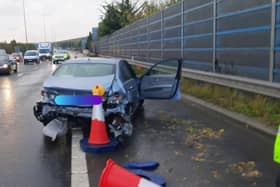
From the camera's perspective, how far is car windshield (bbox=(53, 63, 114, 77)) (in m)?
8.13

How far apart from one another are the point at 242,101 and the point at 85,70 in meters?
3.93

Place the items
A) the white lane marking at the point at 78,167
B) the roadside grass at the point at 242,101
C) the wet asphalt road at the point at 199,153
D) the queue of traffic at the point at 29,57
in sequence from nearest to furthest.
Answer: the white lane marking at the point at 78,167, the wet asphalt road at the point at 199,153, the roadside grass at the point at 242,101, the queue of traffic at the point at 29,57

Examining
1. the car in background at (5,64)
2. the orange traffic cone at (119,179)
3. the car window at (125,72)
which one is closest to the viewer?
the orange traffic cone at (119,179)

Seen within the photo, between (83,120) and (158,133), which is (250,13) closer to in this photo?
(158,133)

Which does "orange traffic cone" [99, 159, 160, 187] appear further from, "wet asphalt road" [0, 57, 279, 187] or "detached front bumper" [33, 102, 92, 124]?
"detached front bumper" [33, 102, 92, 124]

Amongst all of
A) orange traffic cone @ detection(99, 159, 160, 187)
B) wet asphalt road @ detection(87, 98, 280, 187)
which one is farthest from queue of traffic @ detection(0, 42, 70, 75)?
orange traffic cone @ detection(99, 159, 160, 187)

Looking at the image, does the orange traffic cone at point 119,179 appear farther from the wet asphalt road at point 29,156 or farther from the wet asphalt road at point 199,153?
the wet asphalt road at point 29,156

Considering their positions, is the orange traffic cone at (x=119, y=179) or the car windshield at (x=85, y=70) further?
the car windshield at (x=85, y=70)

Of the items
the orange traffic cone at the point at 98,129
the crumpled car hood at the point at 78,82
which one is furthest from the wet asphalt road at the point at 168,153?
the crumpled car hood at the point at 78,82

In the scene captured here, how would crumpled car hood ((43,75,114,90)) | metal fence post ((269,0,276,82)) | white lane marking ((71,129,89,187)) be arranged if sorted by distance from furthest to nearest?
metal fence post ((269,0,276,82)) → crumpled car hood ((43,75,114,90)) → white lane marking ((71,129,89,187))

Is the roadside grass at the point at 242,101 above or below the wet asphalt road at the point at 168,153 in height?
above

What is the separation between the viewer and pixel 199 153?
6.17 metres

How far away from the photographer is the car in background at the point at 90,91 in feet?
23.6

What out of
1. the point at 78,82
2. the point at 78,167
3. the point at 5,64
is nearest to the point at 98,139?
the point at 78,167
